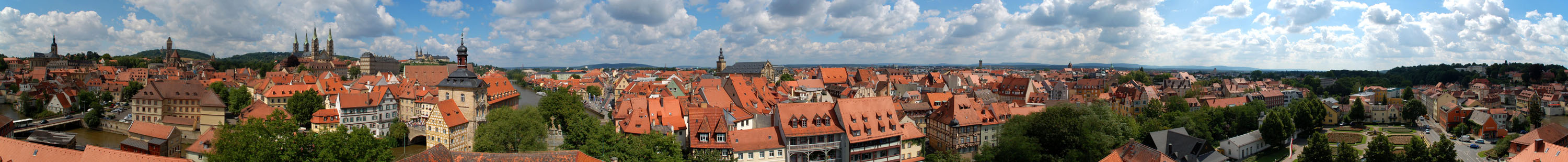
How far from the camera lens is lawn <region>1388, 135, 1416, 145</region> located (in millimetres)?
47094

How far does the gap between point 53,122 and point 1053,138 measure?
54.6 m

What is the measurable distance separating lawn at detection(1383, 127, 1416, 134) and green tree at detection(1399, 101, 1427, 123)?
2987 mm

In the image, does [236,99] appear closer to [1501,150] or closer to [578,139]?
[578,139]

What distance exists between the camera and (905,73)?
357 ft

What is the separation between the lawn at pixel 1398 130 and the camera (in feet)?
175

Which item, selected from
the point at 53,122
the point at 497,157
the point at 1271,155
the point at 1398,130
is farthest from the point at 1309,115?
the point at 53,122

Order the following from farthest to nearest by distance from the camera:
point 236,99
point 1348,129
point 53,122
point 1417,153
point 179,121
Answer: point 1348,129
point 236,99
point 53,122
point 179,121
point 1417,153

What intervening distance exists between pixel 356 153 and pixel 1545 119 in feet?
263

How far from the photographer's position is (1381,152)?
30.7m

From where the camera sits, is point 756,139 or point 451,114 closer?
point 756,139

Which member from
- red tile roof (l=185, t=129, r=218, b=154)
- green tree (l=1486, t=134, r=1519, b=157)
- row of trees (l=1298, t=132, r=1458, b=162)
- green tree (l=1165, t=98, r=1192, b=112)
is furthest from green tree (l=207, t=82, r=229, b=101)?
green tree (l=1486, t=134, r=1519, b=157)

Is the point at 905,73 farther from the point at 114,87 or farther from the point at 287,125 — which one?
the point at 287,125

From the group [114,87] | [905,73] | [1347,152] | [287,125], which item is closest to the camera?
[287,125]

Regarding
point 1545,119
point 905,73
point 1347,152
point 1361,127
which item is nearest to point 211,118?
point 1347,152
